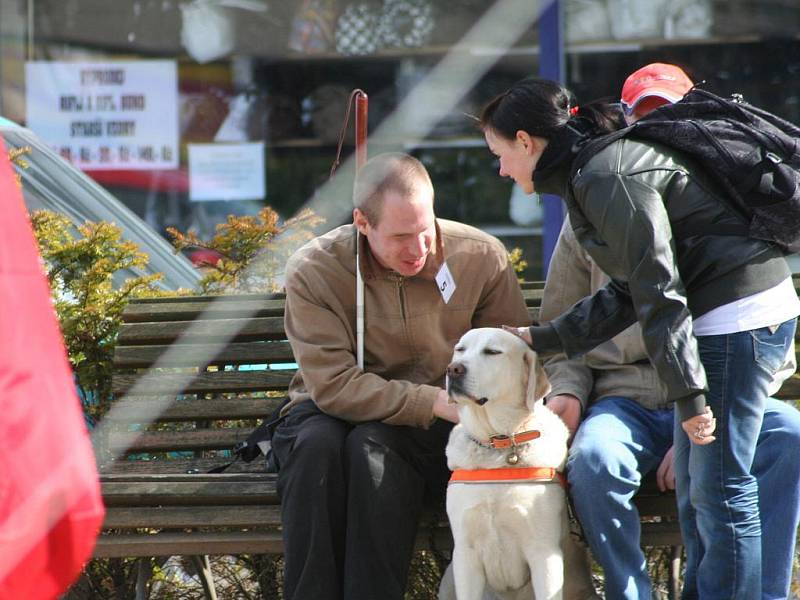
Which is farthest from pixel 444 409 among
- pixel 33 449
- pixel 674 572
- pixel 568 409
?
pixel 33 449

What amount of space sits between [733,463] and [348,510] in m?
1.09

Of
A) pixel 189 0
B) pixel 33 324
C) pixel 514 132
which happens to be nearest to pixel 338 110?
pixel 189 0

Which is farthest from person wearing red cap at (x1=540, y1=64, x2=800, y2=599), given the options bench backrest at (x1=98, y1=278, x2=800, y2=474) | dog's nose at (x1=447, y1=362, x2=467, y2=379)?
bench backrest at (x1=98, y1=278, x2=800, y2=474)

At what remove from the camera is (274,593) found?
456 centimetres

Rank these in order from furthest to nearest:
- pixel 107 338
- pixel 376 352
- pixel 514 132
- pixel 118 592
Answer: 1. pixel 107 338
2. pixel 118 592
3. pixel 376 352
4. pixel 514 132

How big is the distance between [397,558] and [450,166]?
5116 mm

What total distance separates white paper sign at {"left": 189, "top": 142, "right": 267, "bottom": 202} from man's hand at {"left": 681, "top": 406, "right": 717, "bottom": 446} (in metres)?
5.65

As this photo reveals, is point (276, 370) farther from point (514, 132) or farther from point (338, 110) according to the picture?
point (338, 110)

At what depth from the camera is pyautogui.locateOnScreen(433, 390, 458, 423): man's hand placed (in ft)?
12.2

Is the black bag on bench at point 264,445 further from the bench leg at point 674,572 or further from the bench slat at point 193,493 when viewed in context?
the bench leg at point 674,572

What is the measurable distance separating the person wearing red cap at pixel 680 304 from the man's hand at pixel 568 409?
0.95ft

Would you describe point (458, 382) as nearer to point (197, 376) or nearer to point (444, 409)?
point (444, 409)

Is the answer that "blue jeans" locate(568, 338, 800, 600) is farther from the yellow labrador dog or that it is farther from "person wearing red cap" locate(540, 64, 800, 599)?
the yellow labrador dog

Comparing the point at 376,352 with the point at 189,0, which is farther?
the point at 189,0
